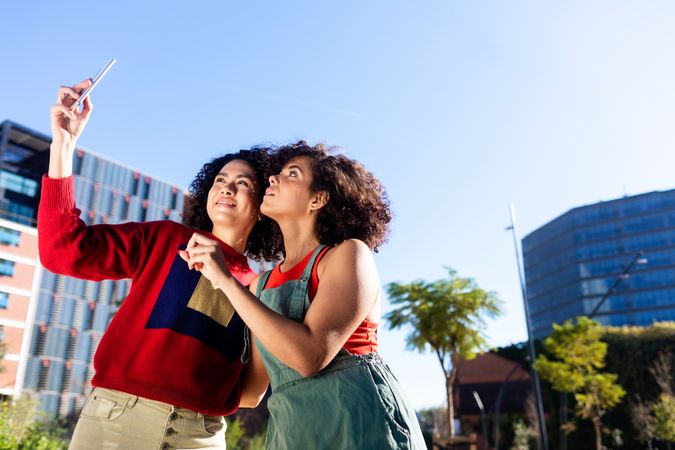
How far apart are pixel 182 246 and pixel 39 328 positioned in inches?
2381

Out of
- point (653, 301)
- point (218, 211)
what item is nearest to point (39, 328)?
point (218, 211)

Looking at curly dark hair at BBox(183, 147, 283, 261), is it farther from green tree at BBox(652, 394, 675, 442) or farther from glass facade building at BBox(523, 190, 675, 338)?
glass facade building at BBox(523, 190, 675, 338)

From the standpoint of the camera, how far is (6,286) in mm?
50438

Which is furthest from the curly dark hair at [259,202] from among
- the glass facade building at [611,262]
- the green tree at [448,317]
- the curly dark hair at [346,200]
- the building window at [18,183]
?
the glass facade building at [611,262]

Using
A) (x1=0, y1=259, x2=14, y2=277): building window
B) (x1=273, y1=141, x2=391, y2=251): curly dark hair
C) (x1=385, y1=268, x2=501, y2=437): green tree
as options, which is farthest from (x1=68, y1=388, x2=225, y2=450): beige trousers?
(x1=0, y1=259, x2=14, y2=277): building window

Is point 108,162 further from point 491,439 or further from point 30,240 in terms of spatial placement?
point 491,439

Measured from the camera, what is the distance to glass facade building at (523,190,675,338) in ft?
267

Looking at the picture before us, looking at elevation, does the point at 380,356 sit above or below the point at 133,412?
above

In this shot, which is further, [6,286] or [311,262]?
[6,286]

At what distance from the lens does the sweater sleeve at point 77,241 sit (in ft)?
6.75

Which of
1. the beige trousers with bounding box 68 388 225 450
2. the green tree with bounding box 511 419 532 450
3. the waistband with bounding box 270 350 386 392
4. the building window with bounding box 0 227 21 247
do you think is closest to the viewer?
the waistband with bounding box 270 350 386 392

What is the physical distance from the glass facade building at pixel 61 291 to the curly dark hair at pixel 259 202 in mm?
55161

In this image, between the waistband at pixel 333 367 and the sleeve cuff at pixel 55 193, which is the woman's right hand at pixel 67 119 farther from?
the waistband at pixel 333 367

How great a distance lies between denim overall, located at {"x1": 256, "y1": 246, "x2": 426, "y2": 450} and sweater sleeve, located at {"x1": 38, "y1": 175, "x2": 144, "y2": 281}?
0.85 m
